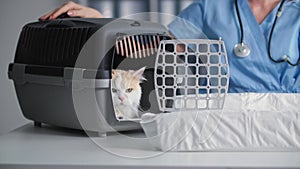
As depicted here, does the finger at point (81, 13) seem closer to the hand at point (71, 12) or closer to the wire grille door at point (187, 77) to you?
the hand at point (71, 12)

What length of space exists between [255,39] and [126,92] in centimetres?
33

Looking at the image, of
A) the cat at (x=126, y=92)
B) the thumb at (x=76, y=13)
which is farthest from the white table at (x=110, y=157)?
→ the thumb at (x=76, y=13)

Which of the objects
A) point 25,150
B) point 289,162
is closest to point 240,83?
point 289,162

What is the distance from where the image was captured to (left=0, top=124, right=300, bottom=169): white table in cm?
69

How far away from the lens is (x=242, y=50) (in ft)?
3.48

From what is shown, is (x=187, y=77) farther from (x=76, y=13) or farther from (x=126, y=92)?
(x=76, y=13)

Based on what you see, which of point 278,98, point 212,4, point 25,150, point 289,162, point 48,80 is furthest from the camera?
point 212,4

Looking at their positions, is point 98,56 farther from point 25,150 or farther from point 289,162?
point 289,162

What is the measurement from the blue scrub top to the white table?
339 millimetres

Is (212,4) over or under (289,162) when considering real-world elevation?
over

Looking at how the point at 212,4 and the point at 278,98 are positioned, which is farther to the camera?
the point at 212,4

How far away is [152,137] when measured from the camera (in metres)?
0.80

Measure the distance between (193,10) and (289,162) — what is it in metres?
0.52

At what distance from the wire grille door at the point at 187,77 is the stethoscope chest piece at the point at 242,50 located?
2.0 inches
